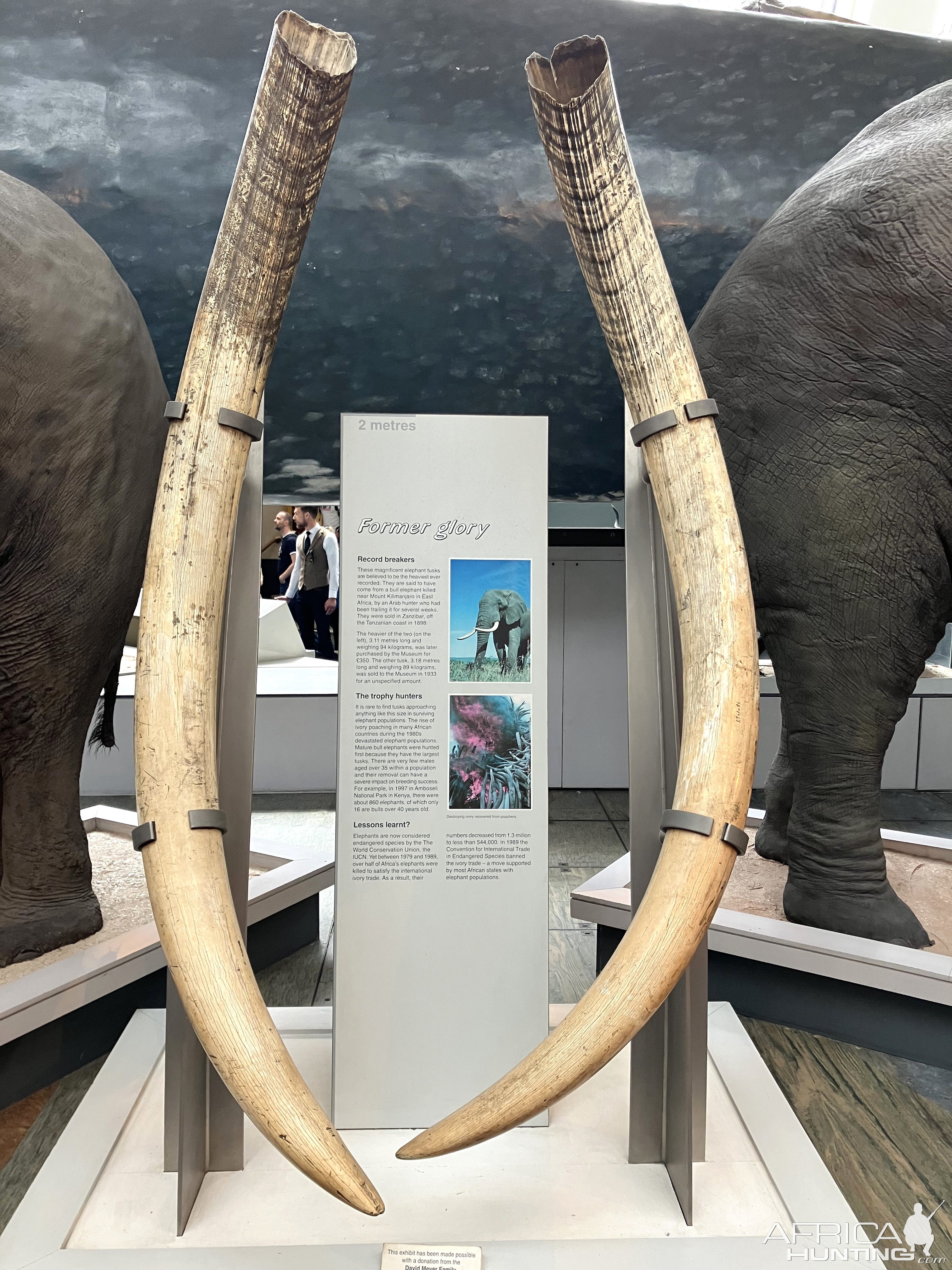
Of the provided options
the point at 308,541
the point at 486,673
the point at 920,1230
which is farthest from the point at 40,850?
the point at 308,541

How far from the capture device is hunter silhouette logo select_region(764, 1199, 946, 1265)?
1345 millimetres

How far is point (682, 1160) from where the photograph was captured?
1.42m

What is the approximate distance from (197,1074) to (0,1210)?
54 centimetres

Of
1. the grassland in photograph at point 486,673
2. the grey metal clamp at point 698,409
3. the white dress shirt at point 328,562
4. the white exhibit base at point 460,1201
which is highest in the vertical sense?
the white dress shirt at point 328,562

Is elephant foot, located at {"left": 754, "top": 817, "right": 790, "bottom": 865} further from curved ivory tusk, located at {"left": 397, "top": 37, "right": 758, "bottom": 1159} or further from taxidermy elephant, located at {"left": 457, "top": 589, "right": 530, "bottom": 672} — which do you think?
curved ivory tusk, located at {"left": 397, "top": 37, "right": 758, "bottom": 1159}

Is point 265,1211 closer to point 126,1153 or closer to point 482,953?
point 126,1153

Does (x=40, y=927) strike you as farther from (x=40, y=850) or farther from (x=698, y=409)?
(x=698, y=409)

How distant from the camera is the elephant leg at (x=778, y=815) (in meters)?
2.91

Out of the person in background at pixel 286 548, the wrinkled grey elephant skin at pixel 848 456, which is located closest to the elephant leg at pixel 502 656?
the wrinkled grey elephant skin at pixel 848 456

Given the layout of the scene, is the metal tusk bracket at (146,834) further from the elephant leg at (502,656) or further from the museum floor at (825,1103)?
the museum floor at (825,1103)

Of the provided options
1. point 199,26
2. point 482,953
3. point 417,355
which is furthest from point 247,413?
point 199,26

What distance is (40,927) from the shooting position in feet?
7.18

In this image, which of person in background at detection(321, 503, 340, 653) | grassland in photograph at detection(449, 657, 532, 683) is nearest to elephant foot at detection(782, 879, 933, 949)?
grassland in photograph at detection(449, 657, 532, 683)

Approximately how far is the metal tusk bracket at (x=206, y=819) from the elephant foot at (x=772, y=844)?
7.14 ft
